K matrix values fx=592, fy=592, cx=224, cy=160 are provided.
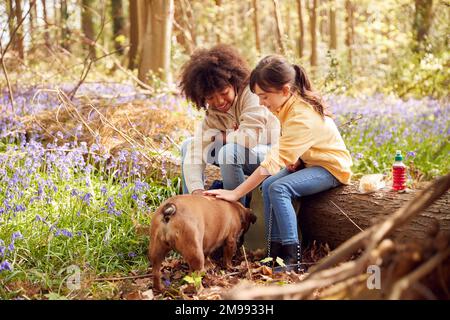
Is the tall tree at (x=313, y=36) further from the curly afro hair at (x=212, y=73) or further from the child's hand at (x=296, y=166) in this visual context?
the child's hand at (x=296, y=166)

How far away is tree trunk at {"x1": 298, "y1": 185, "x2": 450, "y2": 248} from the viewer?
14.6 feet

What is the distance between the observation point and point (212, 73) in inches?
200

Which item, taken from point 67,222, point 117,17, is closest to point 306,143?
point 67,222

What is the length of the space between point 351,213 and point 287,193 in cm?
57

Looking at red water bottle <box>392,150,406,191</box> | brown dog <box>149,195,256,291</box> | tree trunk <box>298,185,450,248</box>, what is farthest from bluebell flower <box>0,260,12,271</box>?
red water bottle <box>392,150,406,191</box>

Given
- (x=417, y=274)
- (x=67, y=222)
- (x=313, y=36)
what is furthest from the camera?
(x=313, y=36)

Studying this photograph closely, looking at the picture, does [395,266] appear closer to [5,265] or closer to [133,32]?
[5,265]

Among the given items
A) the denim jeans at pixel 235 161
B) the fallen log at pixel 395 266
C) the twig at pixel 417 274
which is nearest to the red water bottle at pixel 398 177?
the denim jeans at pixel 235 161

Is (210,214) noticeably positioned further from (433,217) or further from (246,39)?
(246,39)

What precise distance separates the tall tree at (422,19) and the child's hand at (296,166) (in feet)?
27.1

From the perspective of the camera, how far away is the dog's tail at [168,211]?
13.2ft

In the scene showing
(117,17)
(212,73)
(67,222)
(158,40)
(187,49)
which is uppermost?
(117,17)
